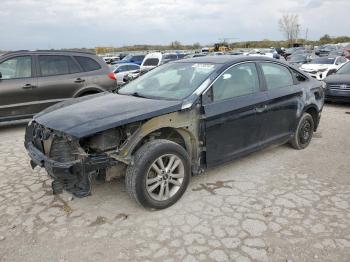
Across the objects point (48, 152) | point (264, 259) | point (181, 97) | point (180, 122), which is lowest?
point (264, 259)

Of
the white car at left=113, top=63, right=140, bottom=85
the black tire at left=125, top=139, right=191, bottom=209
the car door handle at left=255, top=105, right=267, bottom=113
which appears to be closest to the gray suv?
the car door handle at left=255, top=105, right=267, bottom=113

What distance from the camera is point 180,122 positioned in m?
4.03

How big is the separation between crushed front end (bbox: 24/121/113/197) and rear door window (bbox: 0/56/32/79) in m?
4.33

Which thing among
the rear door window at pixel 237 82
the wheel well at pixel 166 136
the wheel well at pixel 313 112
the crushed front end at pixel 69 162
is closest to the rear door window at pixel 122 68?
the wheel well at pixel 313 112

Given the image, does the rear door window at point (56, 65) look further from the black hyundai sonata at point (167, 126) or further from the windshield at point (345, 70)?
the windshield at point (345, 70)

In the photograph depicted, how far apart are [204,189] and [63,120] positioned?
1913 millimetres

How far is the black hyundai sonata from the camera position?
358 cm

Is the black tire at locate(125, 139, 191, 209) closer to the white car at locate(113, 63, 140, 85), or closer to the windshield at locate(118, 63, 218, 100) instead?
the windshield at locate(118, 63, 218, 100)

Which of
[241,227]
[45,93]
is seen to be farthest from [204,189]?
[45,93]

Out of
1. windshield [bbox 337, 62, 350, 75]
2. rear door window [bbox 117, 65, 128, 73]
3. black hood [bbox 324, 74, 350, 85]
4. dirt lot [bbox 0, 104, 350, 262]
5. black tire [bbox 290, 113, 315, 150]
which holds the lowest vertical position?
dirt lot [bbox 0, 104, 350, 262]

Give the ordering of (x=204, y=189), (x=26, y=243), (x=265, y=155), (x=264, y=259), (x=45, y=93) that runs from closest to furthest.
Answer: (x=264, y=259), (x=26, y=243), (x=204, y=189), (x=265, y=155), (x=45, y=93)

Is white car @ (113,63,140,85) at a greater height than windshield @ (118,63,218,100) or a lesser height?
greater

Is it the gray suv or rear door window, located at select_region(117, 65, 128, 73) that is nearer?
the gray suv

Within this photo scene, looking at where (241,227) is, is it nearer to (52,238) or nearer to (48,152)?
(52,238)
